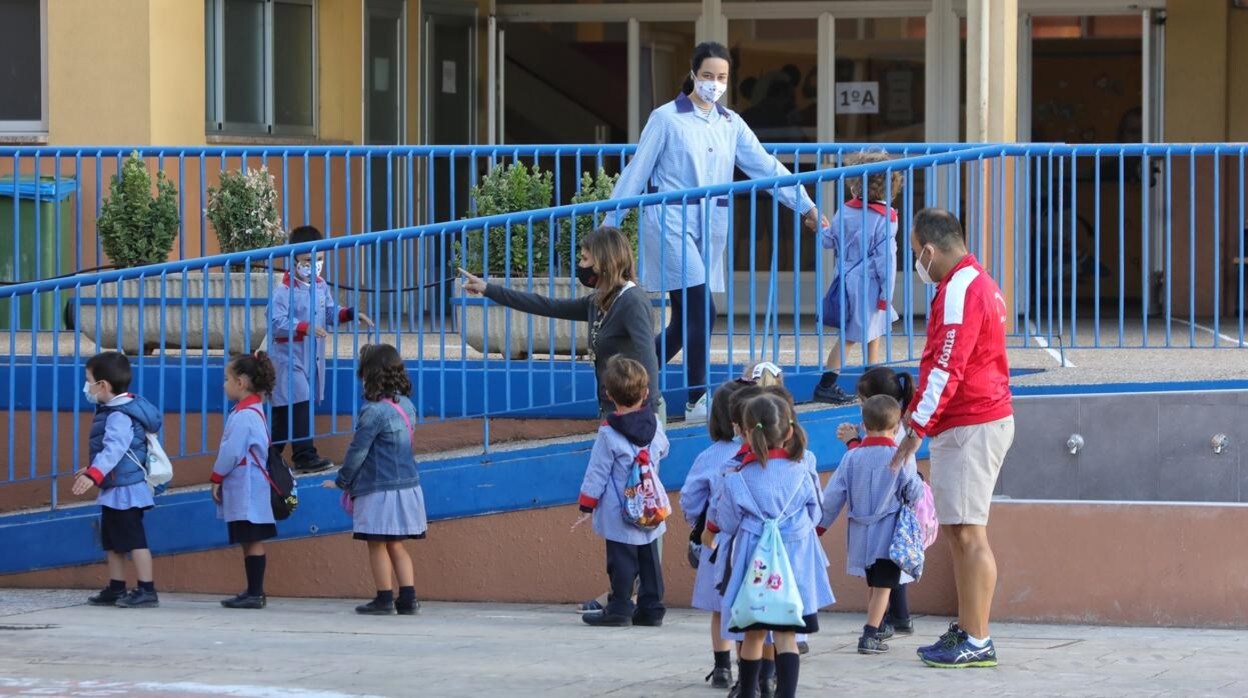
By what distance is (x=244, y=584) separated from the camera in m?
9.87

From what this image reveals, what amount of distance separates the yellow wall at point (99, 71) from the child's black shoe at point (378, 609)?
487 centimetres

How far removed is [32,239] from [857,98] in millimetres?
6627

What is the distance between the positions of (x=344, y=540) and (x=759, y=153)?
282 centimetres

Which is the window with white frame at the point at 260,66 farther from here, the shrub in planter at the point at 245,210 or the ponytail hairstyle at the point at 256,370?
the ponytail hairstyle at the point at 256,370

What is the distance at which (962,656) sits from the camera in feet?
24.5

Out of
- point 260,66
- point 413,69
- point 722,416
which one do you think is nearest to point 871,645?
point 722,416

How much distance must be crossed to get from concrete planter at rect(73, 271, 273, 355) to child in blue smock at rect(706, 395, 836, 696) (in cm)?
389

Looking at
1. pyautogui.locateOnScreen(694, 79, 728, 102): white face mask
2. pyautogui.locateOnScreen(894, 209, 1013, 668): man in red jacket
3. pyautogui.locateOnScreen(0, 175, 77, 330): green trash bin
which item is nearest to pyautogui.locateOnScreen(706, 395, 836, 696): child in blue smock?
pyautogui.locateOnScreen(894, 209, 1013, 668): man in red jacket

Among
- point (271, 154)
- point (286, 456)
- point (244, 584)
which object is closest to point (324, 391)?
point (286, 456)

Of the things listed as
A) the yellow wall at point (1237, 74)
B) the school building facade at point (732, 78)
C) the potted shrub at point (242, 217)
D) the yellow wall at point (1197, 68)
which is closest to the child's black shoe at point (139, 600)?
the potted shrub at point (242, 217)

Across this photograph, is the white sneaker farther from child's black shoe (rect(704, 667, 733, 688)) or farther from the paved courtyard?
child's black shoe (rect(704, 667, 733, 688))

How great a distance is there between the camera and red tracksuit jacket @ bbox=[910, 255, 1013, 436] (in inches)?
287

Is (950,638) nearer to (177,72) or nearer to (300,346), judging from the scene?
(300,346)

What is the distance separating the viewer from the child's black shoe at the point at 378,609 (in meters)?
9.12
